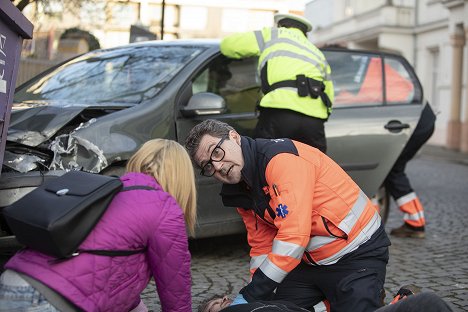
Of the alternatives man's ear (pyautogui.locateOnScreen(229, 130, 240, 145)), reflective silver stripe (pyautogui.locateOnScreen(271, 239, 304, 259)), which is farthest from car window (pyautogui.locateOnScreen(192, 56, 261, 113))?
reflective silver stripe (pyautogui.locateOnScreen(271, 239, 304, 259))

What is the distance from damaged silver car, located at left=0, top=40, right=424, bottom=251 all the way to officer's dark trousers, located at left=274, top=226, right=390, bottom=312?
1450 mm

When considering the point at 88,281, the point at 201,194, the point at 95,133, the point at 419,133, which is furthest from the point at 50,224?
the point at 419,133

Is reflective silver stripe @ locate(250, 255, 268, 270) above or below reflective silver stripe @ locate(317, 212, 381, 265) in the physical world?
below

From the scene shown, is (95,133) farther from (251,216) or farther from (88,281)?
(88,281)

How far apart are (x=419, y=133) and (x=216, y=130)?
138 inches

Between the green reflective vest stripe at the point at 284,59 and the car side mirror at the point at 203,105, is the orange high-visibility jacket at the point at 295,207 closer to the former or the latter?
the car side mirror at the point at 203,105

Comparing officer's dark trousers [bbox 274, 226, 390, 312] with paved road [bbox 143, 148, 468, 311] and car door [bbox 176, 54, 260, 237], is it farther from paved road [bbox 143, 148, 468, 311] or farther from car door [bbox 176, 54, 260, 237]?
car door [bbox 176, 54, 260, 237]

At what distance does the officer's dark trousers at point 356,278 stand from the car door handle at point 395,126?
102 inches

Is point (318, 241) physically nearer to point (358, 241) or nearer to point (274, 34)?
point (358, 241)

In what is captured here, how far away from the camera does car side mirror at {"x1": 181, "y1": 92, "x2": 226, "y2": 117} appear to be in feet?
15.2

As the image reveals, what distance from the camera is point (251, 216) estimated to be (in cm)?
342

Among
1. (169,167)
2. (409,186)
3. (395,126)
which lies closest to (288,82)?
(395,126)

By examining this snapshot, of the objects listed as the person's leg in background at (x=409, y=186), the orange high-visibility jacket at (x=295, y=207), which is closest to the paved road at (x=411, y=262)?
the person's leg in background at (x=409, y=186)

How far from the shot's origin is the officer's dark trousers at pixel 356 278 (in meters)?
3.13
